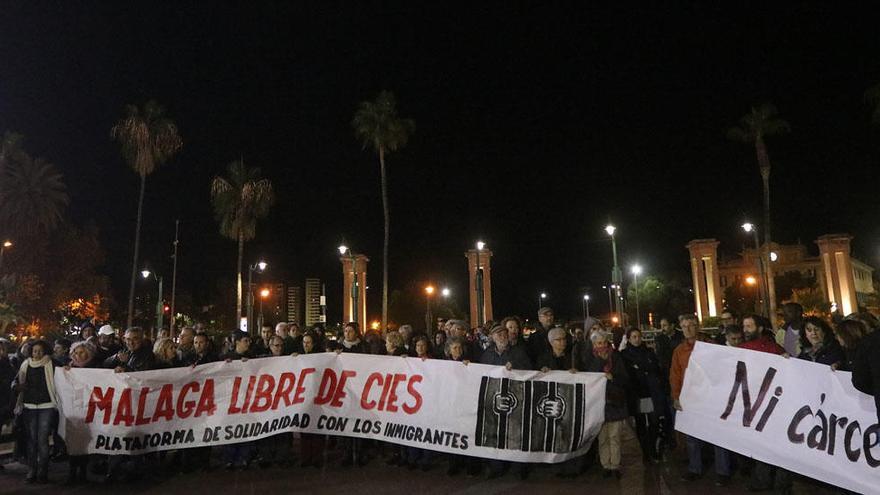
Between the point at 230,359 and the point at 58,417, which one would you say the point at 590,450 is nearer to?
the point at 230,359

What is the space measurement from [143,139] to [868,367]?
104 ft

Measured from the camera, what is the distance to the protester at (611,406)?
292 inches

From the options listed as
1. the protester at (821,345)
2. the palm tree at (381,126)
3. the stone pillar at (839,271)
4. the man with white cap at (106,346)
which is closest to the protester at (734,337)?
the protester at (821,345)

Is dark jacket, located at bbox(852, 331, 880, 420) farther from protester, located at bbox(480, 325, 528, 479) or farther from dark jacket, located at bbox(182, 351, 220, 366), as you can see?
dark jacket, located at bbox(182, 351, 220, 366)

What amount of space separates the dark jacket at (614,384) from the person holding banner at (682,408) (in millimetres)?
588

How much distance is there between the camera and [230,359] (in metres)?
8.39

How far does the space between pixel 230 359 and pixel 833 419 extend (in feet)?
22.9

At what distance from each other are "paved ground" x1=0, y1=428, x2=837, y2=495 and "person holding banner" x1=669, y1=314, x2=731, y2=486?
121 millimetres

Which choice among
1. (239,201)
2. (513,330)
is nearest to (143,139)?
(239,201)

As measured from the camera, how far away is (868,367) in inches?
211

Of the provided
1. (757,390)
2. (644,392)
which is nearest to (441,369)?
(644,392)

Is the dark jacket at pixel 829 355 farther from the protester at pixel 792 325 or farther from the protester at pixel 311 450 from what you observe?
the protester at pixel 311 450

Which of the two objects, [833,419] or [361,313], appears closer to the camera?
[833,419]

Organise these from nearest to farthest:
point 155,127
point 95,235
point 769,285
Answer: point 155,127
point 769,285
point 95,235
